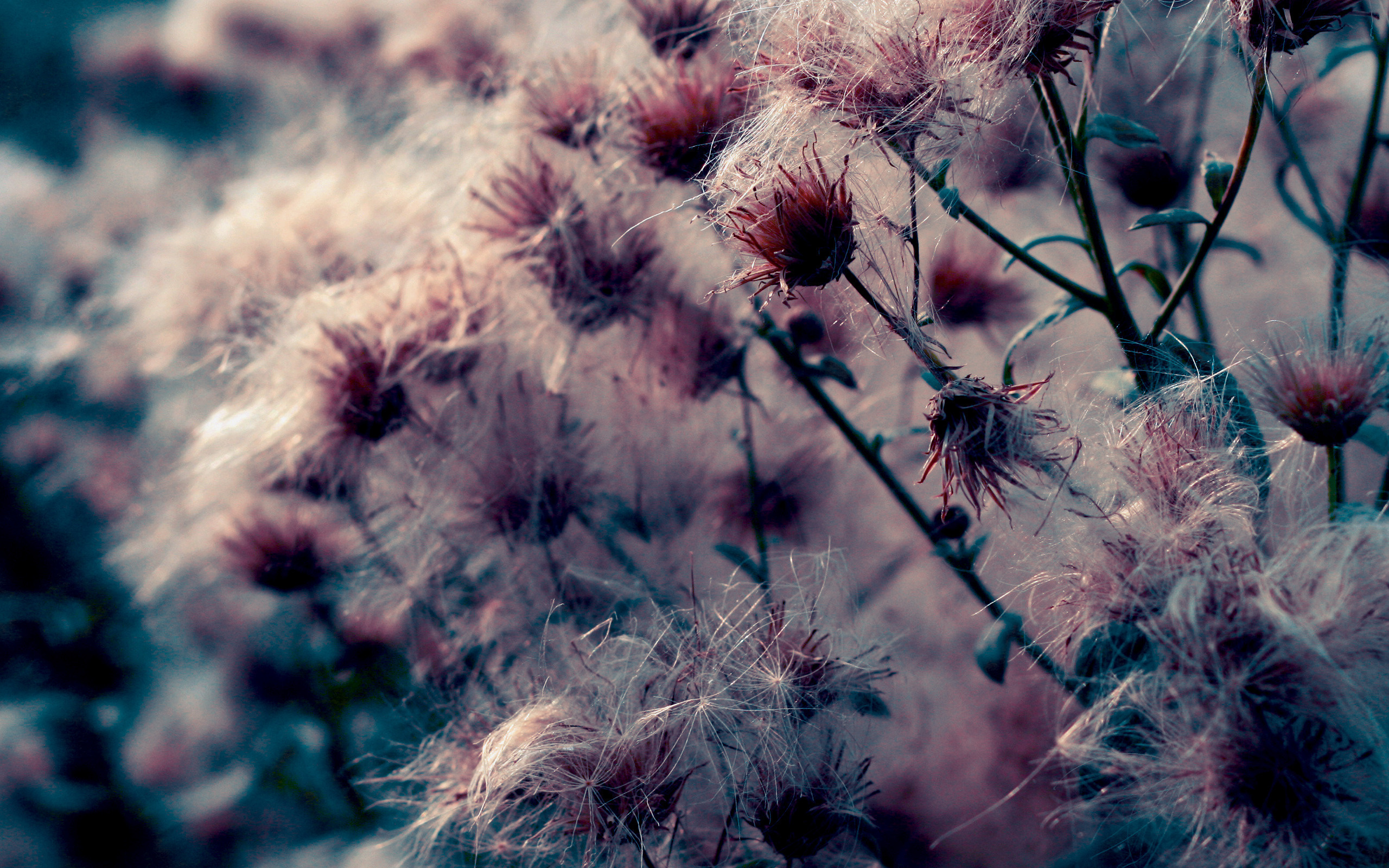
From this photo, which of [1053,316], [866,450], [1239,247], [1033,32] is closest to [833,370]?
[866,450]

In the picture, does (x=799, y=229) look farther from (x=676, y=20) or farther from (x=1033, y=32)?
(x=676, y=20)

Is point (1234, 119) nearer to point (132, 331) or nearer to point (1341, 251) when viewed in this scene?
point (1341, 251)

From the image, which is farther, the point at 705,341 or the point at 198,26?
the point at 198,26

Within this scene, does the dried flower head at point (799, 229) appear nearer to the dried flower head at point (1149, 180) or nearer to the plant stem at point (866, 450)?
the plant stem at point (866, 450)

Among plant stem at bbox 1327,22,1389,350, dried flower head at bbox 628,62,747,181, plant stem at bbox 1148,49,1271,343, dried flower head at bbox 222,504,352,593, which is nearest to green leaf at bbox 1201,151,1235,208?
plant stem at bbox 1148,49,1271,343

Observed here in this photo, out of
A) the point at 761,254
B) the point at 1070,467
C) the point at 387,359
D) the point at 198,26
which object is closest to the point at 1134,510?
the point at 1070,467

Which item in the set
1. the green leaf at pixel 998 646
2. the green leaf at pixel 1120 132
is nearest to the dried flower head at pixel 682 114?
the green leaf at pixel 1120 132

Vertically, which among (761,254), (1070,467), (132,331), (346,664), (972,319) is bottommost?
(346,664)
